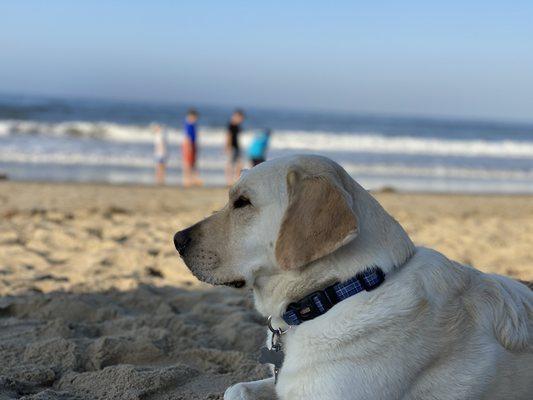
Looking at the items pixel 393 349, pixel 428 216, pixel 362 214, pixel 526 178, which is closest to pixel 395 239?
pixel 362 214

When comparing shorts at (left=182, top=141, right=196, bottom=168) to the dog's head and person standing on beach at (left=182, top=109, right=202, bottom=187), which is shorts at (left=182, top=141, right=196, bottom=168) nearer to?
person standing on beach at (left=182, top=109, right=202, bottom=187)

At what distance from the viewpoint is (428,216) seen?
12.2m

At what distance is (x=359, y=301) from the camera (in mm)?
2801

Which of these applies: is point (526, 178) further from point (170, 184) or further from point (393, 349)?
point (393, 349)

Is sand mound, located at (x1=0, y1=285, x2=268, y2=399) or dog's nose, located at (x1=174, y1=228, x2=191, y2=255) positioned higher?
dog's nose, located at (x1=174, y1=228, x2=191, y2=255)

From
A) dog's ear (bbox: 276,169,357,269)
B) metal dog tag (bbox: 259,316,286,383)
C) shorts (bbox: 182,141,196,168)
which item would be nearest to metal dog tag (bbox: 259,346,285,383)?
metal dog tag (bbox: 259,316,286,383)

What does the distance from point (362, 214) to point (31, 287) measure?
4012 mm

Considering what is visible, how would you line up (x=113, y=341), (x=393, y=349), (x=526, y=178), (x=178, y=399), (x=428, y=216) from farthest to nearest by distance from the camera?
(x=526, y=178) → (x=428, y=216) → (x=113, y=341) → (x=178, y=399) → (x=393, y=349)

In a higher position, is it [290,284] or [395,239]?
[395,239]

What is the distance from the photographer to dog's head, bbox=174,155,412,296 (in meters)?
2.70

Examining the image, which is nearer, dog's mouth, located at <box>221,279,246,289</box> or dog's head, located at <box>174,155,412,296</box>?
dog's head, located at <box>174,155,412,296</box>

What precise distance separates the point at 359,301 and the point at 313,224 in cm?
37

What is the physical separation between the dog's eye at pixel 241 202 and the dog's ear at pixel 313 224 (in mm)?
282

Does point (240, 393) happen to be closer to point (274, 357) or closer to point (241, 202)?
point (274, 357)
